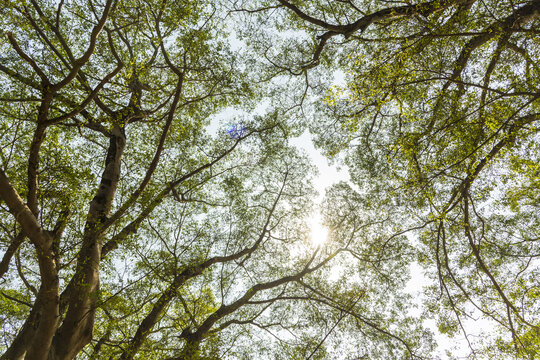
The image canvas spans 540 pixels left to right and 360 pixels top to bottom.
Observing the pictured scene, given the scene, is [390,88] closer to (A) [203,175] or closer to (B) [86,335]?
(A) [203,175]

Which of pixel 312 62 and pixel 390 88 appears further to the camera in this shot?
pixel 312 62

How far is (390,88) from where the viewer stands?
529 cm

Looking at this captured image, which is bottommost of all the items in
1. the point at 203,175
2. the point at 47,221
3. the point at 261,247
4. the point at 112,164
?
the point at 47,221

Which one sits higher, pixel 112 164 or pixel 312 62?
pixel 312 62

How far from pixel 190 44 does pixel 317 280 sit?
689cm

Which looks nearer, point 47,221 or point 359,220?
point 47,221

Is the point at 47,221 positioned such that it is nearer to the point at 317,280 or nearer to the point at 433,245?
the point at 317,280

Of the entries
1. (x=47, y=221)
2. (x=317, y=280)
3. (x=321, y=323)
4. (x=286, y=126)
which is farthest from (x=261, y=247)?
(x=47, y=221)

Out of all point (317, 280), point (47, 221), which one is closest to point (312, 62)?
point (317, 280)

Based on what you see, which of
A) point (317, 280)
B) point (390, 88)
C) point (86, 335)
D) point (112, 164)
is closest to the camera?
point (86, 335)

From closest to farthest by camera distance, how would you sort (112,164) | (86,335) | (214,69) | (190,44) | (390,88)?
(86,335) < (390,88) < (190,44) < (112,164) < (214,69)

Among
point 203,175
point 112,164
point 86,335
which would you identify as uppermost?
point 203,175

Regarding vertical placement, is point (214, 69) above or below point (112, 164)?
above

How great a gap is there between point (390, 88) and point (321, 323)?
6143 mm
